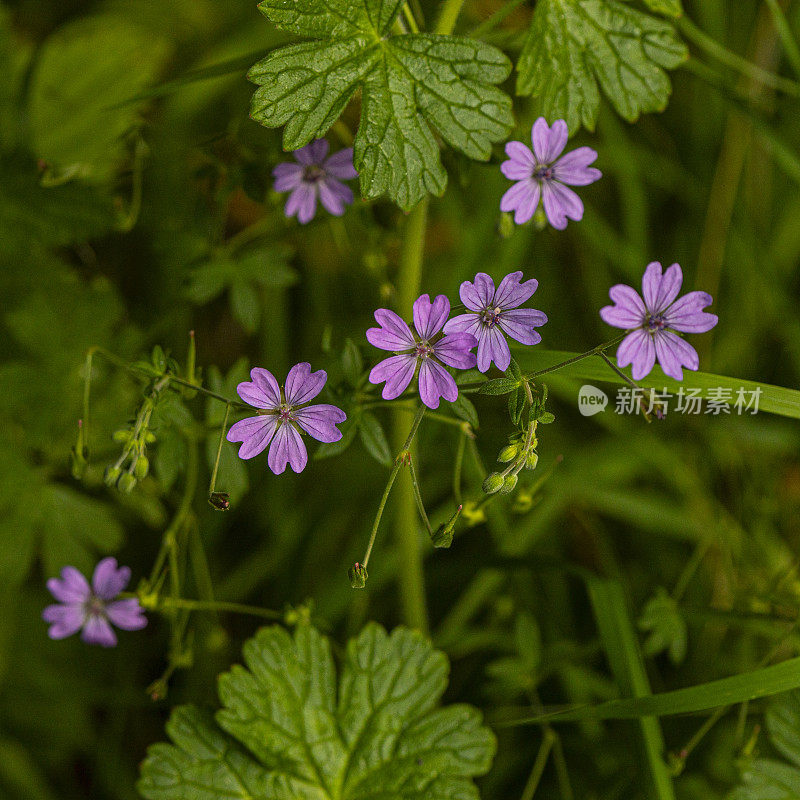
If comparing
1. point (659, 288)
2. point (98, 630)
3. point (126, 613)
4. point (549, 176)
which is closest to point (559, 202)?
point (549, 176)

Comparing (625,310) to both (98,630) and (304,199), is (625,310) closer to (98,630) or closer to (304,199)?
(304,199)

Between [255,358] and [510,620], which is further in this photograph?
[255,358]

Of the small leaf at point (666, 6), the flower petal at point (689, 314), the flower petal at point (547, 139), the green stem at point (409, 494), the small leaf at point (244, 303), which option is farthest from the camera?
the small leaf at point (244, 303)

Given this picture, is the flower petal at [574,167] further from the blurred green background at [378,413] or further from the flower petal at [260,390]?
the flower petal at [260,390]

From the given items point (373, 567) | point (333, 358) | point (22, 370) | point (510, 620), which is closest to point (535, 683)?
point (510, 620)

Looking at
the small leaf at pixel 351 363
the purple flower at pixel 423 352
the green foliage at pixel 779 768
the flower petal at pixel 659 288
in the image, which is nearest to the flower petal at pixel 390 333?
the purple flower at pixel 423 352

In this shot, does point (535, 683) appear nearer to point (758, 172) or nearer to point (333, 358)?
point (333, 358)
